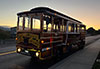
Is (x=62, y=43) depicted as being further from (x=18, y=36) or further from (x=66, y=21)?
(x=18, y=36)

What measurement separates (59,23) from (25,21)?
2.43 m

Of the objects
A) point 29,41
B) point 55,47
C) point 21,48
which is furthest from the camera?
point 55,47

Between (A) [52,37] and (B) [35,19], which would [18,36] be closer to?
(B) [35,19]

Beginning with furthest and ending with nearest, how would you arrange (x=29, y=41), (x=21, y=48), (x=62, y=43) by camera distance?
(x=62, y=43) < (x=21, y=48) < (x=29, y=41)

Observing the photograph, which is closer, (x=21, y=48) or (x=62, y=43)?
(x=21, y=48)

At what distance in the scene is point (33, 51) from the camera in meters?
5.93

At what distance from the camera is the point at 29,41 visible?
19.7 ft

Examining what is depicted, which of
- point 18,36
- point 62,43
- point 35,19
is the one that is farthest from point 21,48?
point 62,43

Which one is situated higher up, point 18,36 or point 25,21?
point 25,21

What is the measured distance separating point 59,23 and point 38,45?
2.59m

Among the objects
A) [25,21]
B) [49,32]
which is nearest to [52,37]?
[49,32]

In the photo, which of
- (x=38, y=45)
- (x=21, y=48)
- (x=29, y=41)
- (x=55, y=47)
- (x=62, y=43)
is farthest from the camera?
(x=62, y=43)

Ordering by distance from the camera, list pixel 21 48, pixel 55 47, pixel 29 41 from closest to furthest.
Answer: pixel 29 41, pixel 21 48, pixel 55 47

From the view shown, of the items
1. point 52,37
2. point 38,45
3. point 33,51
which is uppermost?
point 52,37
